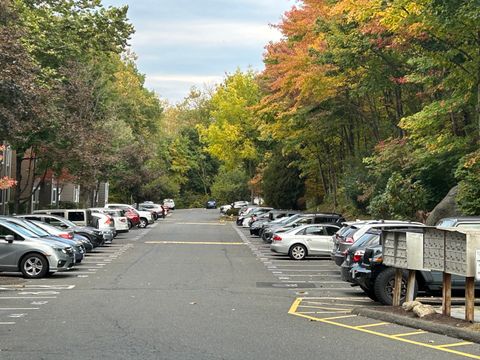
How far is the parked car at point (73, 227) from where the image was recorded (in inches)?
1063

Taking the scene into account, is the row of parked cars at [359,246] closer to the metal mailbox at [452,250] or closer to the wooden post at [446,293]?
the metal mailbox at [452,250]

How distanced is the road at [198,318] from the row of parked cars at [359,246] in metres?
0.69

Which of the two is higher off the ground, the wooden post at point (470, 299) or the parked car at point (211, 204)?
the parked car at point (211, 204)

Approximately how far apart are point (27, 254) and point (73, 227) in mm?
8761

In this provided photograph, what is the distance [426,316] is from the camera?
11.4m

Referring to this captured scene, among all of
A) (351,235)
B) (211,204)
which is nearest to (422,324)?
(351,235)

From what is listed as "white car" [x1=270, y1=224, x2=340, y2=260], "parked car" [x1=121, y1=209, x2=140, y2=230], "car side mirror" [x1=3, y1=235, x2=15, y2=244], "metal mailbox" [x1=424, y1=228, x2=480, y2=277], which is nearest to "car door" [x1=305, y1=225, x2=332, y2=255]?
"white car" [x1=270, y1=224, x2=340, y2=260]

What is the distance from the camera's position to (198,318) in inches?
470

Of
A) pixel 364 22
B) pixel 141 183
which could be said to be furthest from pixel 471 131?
pixel 141 183

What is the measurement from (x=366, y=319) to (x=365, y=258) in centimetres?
281

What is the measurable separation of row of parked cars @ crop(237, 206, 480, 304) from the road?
2.26 ft

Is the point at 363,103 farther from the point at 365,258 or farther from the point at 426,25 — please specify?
the point at 365,258

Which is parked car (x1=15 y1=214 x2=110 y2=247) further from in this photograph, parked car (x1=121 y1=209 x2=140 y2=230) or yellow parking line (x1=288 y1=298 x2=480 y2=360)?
→ yellow parking line (x1=288 y1=298 x2=480 y2=360)

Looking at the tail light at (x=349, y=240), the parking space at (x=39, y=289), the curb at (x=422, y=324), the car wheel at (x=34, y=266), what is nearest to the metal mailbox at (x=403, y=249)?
the curb at (x=422, y=324)
